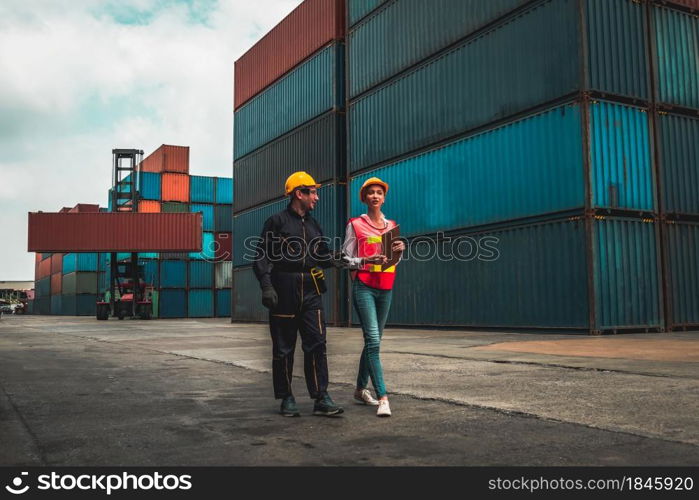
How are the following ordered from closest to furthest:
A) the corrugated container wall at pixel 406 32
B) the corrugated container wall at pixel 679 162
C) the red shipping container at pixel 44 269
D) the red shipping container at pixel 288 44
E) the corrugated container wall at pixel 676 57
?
→ the corrugated container wall at pixel 679 162, the corrugated container wall at pixel 676 57, the corrugated container wall at pixel 406 32, the red shipping container at pixel 288 44, the red shipping container at pixel 44 269

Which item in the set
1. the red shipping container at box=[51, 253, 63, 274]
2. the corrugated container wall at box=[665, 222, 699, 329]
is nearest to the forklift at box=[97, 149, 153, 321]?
the red shipping container at box=[51, 253, 63, 274]

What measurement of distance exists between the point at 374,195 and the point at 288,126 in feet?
77.6

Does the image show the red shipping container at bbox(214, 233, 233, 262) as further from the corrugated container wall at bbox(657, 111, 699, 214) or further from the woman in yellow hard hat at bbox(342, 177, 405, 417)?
the woman in yellow hard hat at bbox(342, 177, 405, 417)

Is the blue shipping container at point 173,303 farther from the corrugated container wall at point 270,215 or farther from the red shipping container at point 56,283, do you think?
the red shipping container at point 56,283

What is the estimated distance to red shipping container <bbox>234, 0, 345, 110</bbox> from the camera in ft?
84.0

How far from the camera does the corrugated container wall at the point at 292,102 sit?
25266mm

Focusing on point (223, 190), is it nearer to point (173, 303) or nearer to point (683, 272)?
point (173, 303)

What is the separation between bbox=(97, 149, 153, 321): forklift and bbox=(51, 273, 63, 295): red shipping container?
66.4ft

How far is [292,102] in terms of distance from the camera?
28109 millimetres

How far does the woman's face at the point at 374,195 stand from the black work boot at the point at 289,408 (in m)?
1.67

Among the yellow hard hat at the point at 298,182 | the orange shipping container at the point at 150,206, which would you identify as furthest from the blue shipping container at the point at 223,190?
the yellow hard hat at the point at 298,182
